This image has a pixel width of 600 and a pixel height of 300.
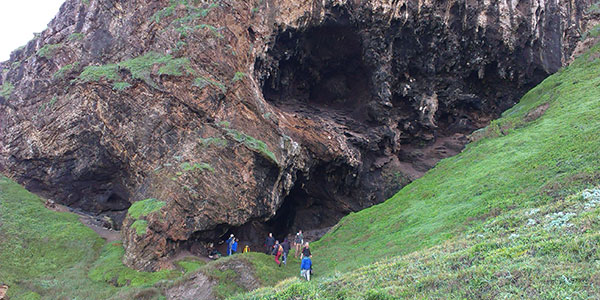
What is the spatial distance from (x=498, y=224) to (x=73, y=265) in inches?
748

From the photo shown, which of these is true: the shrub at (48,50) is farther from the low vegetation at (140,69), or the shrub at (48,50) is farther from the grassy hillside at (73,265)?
the grassy hillside at (73,265)

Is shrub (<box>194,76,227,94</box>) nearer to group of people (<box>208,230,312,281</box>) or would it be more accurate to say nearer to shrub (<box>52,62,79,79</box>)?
shrub (<box>52,62,79,79</box>)

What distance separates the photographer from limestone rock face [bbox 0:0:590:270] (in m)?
22.6

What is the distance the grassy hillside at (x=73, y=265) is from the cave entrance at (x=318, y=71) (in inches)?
591

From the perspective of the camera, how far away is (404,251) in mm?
15008

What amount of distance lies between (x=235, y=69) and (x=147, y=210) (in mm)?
10209

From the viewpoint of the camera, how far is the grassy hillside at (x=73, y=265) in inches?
637

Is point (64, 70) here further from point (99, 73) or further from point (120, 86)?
point (120, 86)

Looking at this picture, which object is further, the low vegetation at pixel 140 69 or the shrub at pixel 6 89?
the shrub at pixel 6 89

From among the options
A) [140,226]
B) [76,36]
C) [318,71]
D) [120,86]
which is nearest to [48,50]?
[76,36]

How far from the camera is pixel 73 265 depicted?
61.5 feet

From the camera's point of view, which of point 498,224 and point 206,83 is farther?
point 206,83

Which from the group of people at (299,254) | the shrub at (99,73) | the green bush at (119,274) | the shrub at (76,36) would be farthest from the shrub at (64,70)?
the group of people at (299,254)

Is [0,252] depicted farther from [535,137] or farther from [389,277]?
[535,137]
